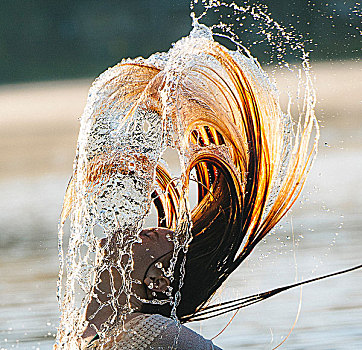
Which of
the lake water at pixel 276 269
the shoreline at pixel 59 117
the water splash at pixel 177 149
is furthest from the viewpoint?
the shoreline at pixel 59 117

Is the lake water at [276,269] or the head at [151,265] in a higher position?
the head at [151,265]

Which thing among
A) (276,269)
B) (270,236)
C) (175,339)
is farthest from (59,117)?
(175,339)

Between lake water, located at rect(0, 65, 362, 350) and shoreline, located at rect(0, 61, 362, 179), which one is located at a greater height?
shoreline, located at rect(0, 61, 362, 179)

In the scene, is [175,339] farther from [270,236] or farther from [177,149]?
[270,236]

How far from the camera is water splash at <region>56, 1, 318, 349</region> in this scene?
3.24m

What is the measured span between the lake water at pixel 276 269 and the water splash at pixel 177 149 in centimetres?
45

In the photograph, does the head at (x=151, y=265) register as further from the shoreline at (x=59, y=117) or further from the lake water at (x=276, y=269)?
the shoreline at (x=59, y=117)

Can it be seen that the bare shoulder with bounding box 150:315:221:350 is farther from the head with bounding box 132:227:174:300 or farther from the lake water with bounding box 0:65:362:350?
the lake water with bounding box 0:65:362:350

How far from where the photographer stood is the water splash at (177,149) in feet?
10.6

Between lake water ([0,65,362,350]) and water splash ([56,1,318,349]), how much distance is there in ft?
1.47

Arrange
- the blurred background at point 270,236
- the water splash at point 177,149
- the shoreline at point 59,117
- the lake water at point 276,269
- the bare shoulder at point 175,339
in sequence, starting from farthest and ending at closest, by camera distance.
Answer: the shoreline at point 59,117, the blurred background at point 270,236, the lake water at point 276,269, the water splash at point 177,149, the bare shoulder at point 175,339

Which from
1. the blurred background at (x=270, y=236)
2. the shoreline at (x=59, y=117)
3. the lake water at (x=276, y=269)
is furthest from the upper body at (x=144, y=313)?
the shoreline at (x=59, y=117)

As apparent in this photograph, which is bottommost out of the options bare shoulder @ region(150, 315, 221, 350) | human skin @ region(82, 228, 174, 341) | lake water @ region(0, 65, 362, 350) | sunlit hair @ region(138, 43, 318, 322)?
lake water @ region(0, 65, 362, 350)

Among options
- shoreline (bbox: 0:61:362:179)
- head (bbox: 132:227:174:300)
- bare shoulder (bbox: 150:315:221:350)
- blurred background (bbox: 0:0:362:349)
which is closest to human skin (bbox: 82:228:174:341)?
head (bbox: 132:227:174:300)
